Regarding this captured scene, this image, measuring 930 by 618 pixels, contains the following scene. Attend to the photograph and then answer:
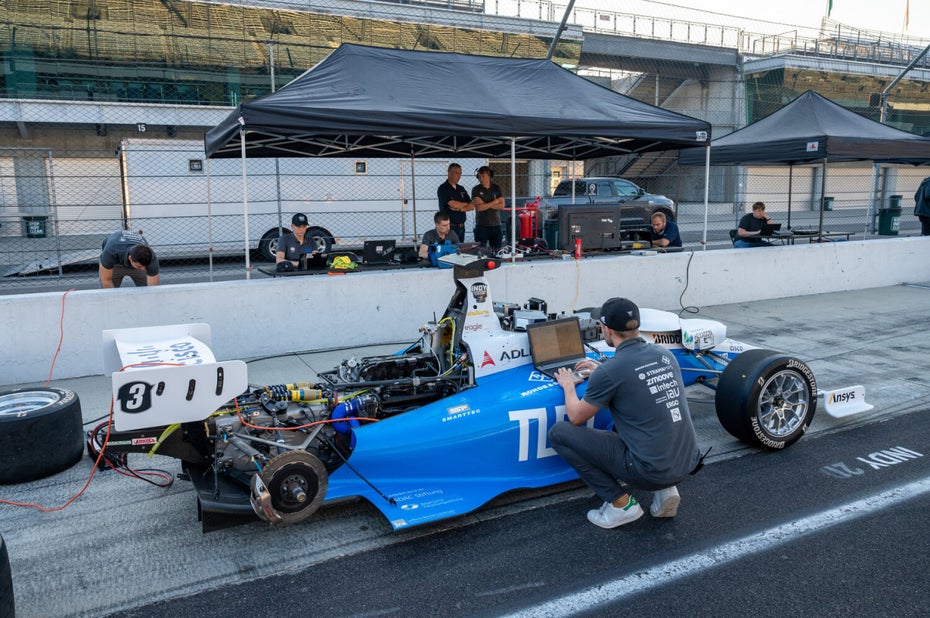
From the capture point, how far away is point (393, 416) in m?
4.35

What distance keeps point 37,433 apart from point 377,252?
4841 millimetres

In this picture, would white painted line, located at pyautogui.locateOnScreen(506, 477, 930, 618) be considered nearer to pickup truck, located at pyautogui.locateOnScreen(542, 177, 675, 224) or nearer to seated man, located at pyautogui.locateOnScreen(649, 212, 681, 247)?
seated man, located at pyautogui.locateOnScreen(649, 212, 681, 247)

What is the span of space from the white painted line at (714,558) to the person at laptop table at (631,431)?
44 centimetres

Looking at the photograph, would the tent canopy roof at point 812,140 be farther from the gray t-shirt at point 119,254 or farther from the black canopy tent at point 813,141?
the gray t-shirt at point 119,254

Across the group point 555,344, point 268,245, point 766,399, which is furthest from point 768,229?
point 268,245

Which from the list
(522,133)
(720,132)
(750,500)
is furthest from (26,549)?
(720,132)

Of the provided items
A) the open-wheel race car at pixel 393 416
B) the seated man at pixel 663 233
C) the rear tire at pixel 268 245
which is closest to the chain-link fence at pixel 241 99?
the rear tire at pixel 268 245

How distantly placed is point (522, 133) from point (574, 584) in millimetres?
6027

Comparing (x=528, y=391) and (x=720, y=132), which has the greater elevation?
(x=720, y=132)

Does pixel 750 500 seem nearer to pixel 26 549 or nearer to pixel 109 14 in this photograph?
pixel 26 549

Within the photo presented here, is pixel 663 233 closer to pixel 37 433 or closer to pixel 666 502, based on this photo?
pixel 666 502

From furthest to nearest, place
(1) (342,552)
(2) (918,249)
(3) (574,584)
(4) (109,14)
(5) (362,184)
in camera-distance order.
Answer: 1. (4) (109,14)
2. (5) (362,184)
3. (2) (918,249)
4. (1) (342,552)
5. (3) (574,584)

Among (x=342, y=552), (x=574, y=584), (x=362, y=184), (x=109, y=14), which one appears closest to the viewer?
(x=574, y=584)

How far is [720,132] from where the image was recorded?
29.1 meters
